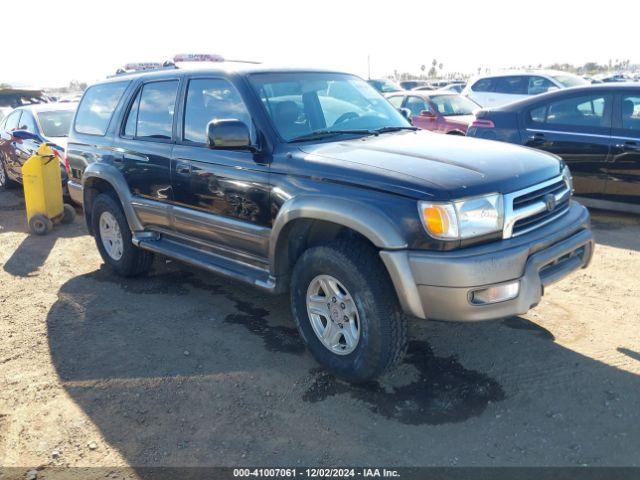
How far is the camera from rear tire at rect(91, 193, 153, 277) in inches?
214

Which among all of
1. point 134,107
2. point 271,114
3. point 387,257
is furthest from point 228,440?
point 134,107

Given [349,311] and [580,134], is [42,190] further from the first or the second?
[580,134]

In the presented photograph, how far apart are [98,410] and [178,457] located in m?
0.74

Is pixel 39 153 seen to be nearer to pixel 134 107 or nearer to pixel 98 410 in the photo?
pixel 134 107

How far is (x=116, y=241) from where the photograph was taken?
5.69m

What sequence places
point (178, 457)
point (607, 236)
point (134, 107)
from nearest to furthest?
point (178, 457)
point (134, 107)
point (607, 236)

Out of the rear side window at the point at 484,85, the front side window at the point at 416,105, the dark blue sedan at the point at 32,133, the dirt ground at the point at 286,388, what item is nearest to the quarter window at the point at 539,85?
the rear side window at the point at 484,85

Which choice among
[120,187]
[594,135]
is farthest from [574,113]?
[120,187]

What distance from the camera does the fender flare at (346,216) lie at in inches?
121

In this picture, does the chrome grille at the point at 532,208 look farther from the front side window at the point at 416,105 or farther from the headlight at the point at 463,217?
the front side window at the point at 416,105

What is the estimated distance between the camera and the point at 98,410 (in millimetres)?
3361

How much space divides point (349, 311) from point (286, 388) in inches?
24.3

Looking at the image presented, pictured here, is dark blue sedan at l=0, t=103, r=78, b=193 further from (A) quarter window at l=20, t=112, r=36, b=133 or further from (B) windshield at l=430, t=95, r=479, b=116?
(B) windshield at l=430, t=95, r=479, b=116

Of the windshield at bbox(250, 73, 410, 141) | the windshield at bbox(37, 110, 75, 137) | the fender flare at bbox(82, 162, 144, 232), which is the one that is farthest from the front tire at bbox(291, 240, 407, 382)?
the windshield at bbox(37, 110, 75, 137)
